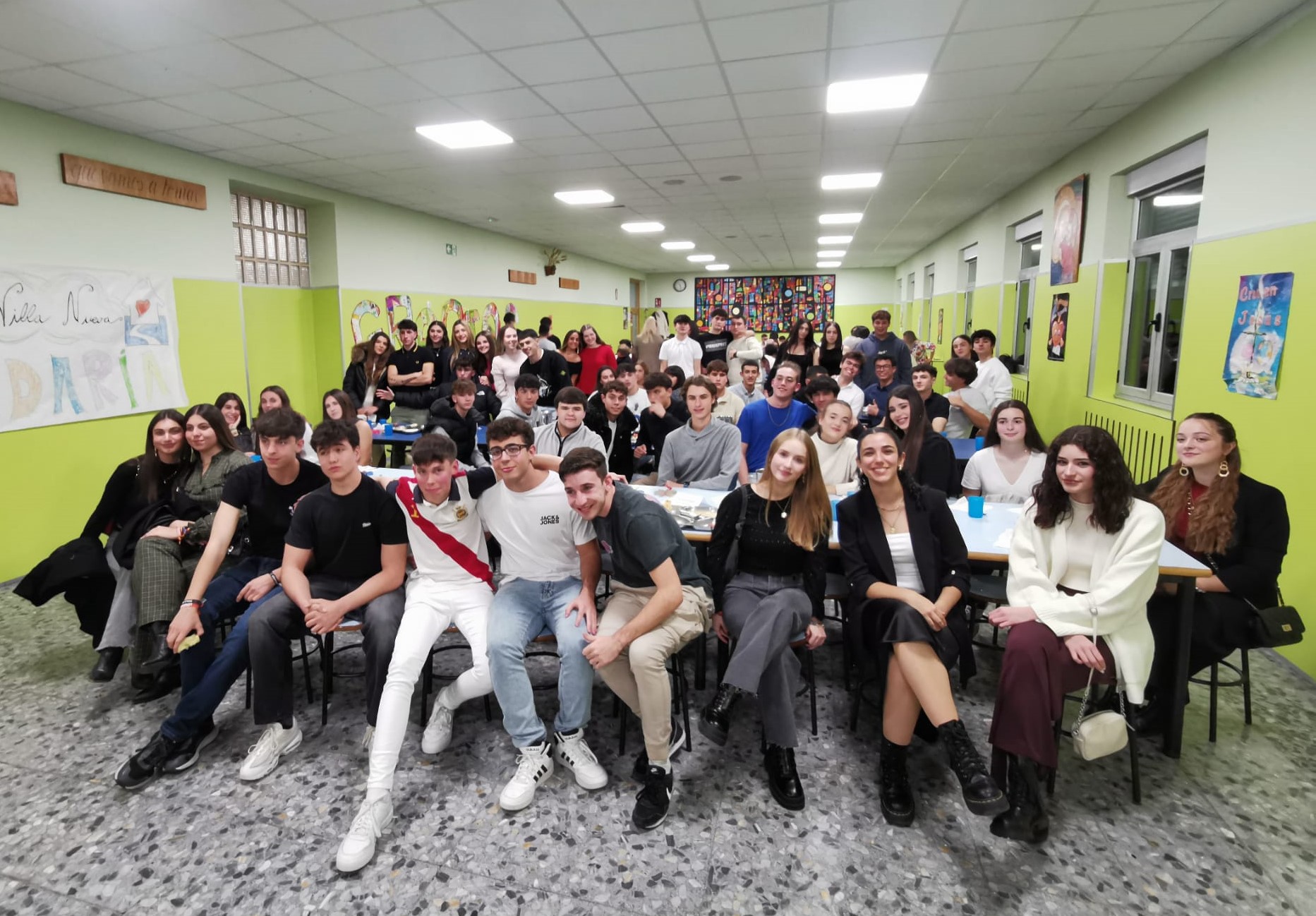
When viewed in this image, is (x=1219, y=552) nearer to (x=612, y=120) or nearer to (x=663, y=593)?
(x=663, y=593)

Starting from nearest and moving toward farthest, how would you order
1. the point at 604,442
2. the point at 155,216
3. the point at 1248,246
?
the point at 1248,246, the point at 604,442, the point at 155,216

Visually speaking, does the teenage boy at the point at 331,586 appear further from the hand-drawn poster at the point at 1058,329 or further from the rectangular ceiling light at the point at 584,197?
the hand-drawn poster at the point at 1058,329

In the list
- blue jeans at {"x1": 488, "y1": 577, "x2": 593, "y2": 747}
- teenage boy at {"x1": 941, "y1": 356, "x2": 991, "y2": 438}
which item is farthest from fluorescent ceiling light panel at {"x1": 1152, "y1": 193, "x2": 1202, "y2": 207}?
blue jeans at {"x1": 488, "y1": 577, "x2": 593, "y2": 747}

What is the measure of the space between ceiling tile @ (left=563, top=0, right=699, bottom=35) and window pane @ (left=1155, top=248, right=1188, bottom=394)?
360cm

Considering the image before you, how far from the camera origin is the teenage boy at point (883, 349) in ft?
21.2

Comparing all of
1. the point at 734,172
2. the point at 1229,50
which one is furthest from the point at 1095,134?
the point at 734,172

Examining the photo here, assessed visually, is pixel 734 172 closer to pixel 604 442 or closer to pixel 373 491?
pixel 604 442

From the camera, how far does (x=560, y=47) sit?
3.49m

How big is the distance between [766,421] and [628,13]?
2277mm

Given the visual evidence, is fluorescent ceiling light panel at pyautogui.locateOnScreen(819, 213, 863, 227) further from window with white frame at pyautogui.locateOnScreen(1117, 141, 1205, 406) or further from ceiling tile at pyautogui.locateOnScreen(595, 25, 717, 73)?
Result: ceiling tile at pyautogui.locateOnScreen(595, 25, 717, 73)

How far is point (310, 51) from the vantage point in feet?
11.5

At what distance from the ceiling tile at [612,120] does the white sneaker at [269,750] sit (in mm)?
3980

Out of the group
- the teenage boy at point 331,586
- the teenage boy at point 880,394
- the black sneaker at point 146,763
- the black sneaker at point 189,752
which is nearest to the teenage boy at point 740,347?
the teenage boy at point 880,394

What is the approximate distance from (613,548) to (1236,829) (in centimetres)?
216
